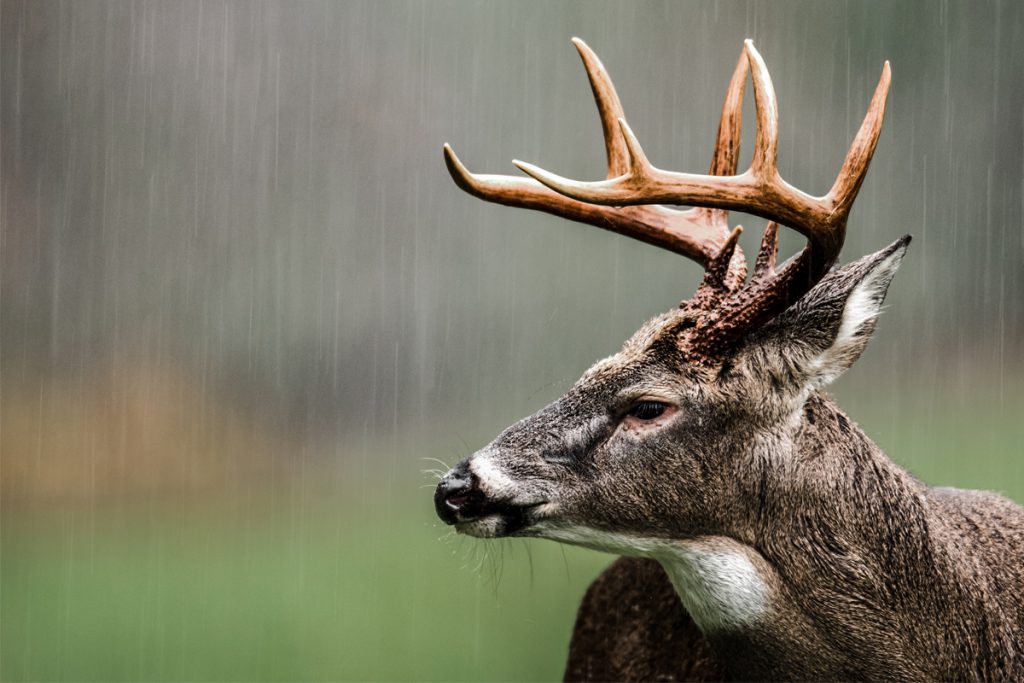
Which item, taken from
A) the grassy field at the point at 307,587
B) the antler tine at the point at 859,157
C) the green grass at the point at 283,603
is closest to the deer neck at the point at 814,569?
the antler tine at the point at 859,157

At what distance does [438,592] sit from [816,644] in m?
5.73

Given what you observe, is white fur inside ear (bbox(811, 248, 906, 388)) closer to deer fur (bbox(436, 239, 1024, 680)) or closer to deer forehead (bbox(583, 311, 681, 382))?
deer fur (bbox(436, 239, 1024, 680))

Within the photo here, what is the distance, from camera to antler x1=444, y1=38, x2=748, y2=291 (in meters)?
3.70

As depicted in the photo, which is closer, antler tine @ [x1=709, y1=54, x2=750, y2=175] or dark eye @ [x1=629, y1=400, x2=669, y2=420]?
dark eye @ [x1=629, y1=400, x2=669, y2=420]

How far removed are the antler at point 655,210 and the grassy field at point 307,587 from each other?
2867mm

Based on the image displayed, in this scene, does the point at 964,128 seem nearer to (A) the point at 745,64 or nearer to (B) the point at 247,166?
(B) the point at 247,166

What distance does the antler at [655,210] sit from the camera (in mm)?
3699

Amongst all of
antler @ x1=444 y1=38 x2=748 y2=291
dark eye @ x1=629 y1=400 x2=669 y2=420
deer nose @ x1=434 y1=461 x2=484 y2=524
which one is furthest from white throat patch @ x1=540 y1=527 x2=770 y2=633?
antler @ x1=444 y1=38 x2=748 y2=291

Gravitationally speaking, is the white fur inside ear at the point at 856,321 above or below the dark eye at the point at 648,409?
above

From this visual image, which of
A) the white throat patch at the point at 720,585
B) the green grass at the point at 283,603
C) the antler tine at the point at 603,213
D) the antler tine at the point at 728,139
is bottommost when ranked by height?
the green grass at the point at 283,603

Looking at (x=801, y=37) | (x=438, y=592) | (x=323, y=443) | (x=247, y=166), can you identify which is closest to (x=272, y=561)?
(x=438, y=592)

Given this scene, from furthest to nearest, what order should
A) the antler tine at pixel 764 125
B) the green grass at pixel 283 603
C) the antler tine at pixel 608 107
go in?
1. the green grass at pixel 283 603
2. the antler tine at pixel 608 107
3. the antler tine at pixel 764 125

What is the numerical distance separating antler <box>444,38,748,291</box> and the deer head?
204 mm

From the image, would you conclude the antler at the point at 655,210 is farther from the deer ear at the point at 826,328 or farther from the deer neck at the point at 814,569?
the deer neck at the point at 814,569
